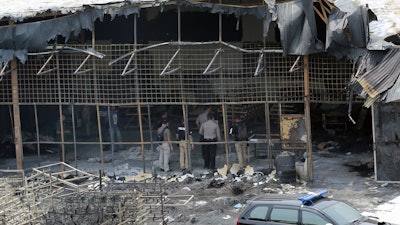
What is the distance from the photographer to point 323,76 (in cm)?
1920

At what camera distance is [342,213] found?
1220 centimetres

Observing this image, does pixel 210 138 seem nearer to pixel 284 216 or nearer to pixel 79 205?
pixel 79 205

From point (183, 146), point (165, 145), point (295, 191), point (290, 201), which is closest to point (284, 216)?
point (290, 201)

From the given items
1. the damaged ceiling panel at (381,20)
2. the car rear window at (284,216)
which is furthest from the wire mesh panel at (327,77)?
the car rear window at (284,216)

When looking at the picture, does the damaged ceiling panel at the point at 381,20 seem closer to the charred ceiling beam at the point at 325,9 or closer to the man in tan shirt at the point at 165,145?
the charred ceiling beam at the point at 325,9

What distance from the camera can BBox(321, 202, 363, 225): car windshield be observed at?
470 inches

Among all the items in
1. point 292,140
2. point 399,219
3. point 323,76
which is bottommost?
point 399,219

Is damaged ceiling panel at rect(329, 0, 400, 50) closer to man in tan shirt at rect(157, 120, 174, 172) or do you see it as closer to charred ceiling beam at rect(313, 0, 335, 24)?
charred ceiling beam at rect(313, 0, 335, 24)

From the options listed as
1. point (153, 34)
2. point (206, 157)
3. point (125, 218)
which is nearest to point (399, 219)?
point (125, 218)

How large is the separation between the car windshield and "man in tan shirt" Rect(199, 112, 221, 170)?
7799 millimetres

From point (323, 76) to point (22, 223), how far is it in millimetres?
9679

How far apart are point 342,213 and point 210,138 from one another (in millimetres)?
8192

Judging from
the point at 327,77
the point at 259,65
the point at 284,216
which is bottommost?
the point at 284,216

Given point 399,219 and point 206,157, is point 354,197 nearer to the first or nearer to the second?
point 399,219
